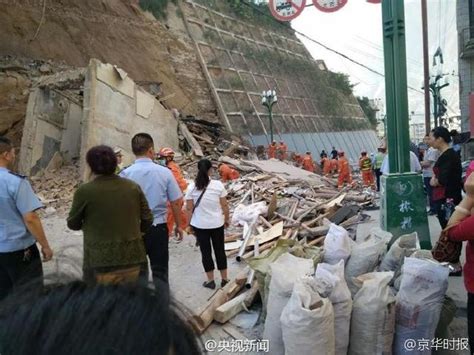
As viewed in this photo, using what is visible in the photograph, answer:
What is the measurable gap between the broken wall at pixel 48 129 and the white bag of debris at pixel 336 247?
11.4m

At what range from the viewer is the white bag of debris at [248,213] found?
7.98m

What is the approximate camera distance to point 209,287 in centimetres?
509

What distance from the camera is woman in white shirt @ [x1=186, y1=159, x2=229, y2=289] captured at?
4.98 m

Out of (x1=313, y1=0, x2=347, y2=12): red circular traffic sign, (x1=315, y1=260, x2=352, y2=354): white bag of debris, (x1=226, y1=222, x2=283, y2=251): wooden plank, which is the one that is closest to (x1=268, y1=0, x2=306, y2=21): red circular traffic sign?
(x1=313, y1=0, x2=347, y2=12): red circular traffic sign

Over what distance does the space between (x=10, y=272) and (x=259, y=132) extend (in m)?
23.7

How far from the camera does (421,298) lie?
2889 millimetres

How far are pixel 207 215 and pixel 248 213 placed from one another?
3.23 metres

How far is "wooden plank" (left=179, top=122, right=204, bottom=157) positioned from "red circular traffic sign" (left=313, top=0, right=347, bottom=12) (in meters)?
8.48

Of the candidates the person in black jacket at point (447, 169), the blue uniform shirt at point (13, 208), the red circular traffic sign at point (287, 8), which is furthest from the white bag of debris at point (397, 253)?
the red circular traffic sign at point (287, 8)

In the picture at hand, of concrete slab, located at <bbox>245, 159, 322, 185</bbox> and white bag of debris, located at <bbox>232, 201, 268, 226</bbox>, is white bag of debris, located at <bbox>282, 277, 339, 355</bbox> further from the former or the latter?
concrete slab, located at <bbox>245, 159, 322, 185</bbox>

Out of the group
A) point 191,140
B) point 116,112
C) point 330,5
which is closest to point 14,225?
point 330,5

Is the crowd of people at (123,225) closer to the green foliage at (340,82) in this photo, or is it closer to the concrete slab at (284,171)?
the concrete slab at (284,171)

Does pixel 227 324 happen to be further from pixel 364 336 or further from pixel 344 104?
pixel 344 104

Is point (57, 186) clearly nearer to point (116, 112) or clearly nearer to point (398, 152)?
point (116, 112)
